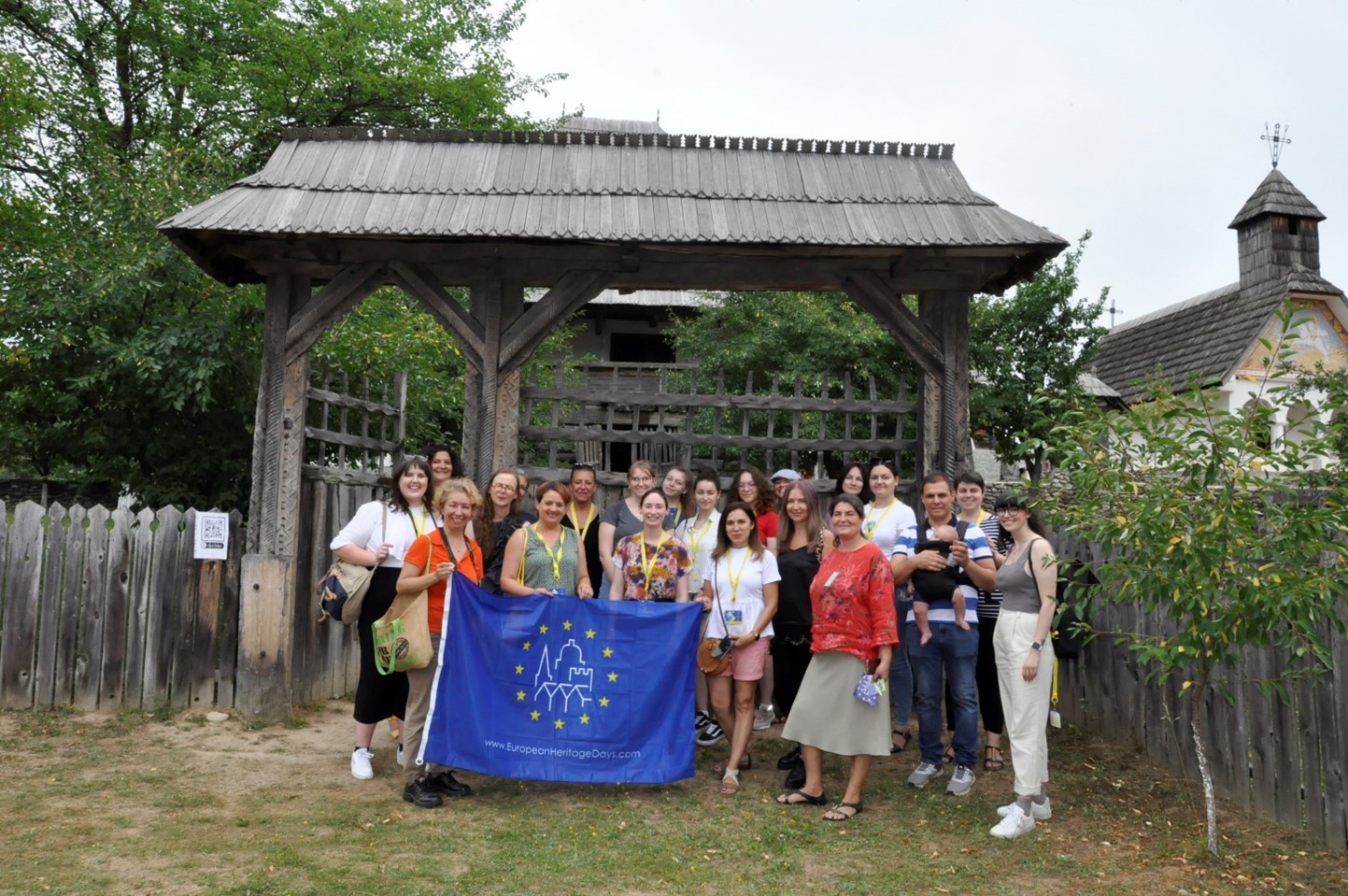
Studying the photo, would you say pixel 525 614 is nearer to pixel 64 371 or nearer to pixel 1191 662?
pixel 1191 662

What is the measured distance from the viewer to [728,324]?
18.7m

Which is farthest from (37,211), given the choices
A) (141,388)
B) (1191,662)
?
(1191,662)

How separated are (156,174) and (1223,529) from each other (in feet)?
39.1

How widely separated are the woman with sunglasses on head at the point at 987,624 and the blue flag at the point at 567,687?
177 cm

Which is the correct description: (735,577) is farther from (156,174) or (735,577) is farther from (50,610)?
(156,174)

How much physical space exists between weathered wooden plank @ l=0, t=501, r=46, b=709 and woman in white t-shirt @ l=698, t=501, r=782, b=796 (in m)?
5.12

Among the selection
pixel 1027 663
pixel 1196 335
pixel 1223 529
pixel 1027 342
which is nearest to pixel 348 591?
pixel 1027 663

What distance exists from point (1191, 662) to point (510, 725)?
3.98m

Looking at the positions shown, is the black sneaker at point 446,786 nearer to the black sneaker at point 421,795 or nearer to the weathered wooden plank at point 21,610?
the black sneaker at point 421,795

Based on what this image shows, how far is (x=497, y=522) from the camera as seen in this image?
6664 mm

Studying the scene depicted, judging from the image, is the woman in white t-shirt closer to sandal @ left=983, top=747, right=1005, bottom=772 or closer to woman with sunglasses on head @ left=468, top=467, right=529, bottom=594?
woman with sunglasses on head @ left=468, top=467, right=529, bottom=594

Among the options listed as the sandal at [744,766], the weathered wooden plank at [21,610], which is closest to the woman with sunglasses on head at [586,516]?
the sandal at [744,766]

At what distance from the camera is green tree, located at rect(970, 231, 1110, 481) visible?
17.8m

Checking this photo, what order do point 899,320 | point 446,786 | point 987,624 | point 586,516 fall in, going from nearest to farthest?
point 446,786 → point 987,624 → point 586,516 → point 899,320
